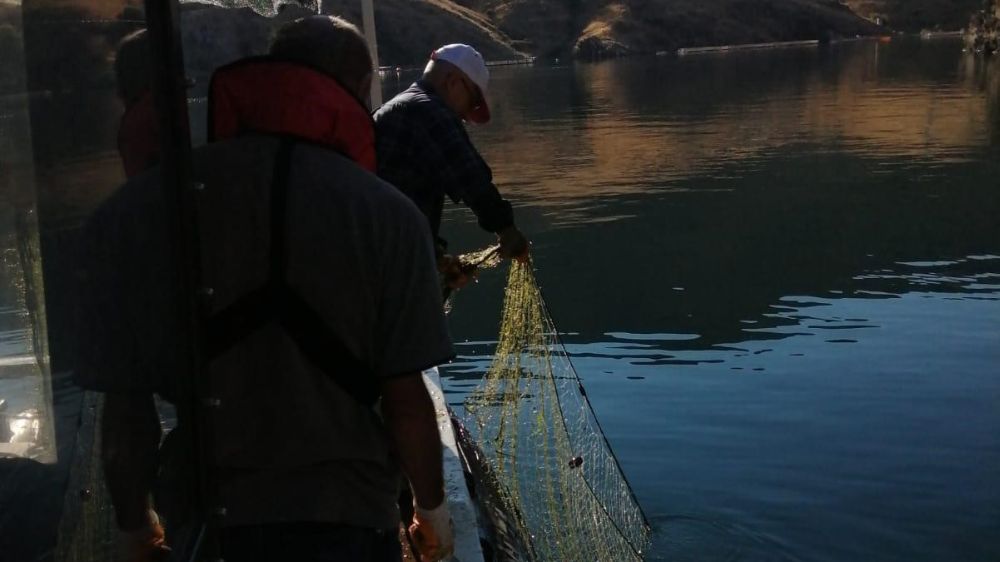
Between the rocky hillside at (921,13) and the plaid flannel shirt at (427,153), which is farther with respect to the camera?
the rocky hillside at (921,13)

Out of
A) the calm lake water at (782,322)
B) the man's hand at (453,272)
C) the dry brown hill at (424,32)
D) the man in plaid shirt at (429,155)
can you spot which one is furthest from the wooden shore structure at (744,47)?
the man in plaid shirt at (429,155)

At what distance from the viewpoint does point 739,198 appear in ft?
63.6

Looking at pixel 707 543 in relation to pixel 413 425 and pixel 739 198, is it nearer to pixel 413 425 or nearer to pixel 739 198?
pixel 413 425

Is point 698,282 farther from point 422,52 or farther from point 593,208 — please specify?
point 422,52

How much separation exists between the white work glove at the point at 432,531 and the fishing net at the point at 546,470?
2.84m

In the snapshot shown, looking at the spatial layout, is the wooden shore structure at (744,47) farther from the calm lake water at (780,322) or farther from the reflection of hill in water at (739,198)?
the calm lake water at (780,322)

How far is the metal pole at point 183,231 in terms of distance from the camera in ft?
7.87

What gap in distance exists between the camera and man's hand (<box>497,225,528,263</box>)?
518 centimetres

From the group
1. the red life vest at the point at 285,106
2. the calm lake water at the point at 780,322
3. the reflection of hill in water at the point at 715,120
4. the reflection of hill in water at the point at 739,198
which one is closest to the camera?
the red life vest at the point at 285,106

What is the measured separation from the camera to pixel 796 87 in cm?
4356

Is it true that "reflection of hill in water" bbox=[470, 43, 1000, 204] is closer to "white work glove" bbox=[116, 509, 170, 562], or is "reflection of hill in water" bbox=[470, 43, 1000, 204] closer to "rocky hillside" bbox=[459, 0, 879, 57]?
"white work glove" bbox=[116, 509, 170, 562]

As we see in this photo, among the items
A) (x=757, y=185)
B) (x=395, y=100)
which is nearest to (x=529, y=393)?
(x=395, y=100)

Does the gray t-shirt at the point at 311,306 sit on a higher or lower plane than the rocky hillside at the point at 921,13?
lower

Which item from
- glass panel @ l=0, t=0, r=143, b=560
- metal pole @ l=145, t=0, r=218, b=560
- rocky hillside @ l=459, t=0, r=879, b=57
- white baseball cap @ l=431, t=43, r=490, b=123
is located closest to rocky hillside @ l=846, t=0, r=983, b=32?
rocky hillside @ l=459, t=0, r=879, b=57
